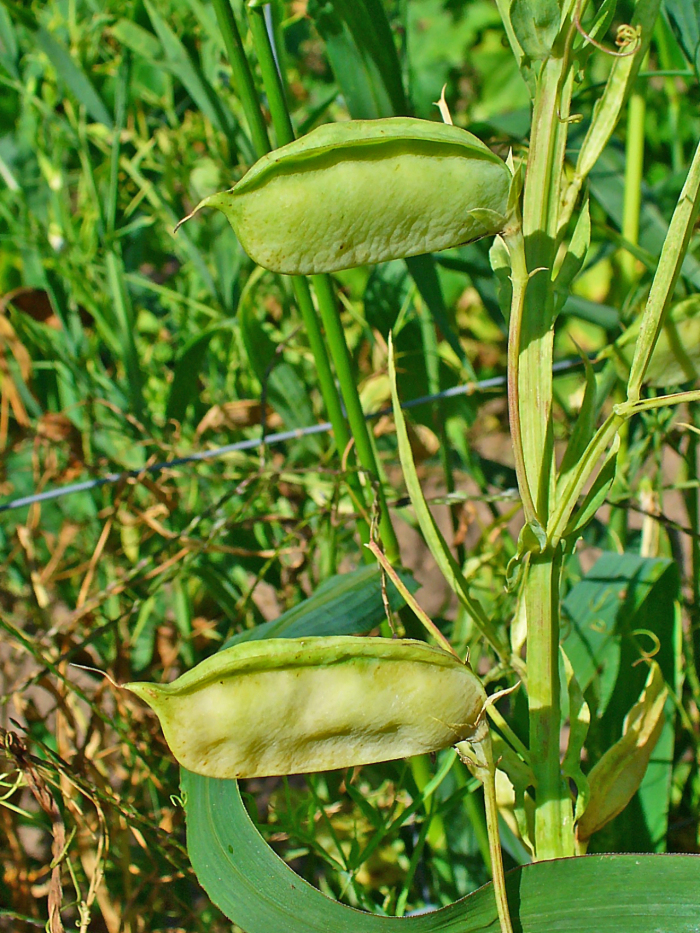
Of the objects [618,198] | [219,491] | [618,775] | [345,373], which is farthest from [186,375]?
[618,775]

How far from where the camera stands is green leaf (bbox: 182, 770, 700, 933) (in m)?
0.38

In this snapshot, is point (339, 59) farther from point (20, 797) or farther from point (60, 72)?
point (20, 797)

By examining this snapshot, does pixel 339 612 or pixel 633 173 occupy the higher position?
pixel 633 173

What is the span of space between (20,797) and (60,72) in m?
0.87

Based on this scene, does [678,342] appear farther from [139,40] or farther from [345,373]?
[139,40]

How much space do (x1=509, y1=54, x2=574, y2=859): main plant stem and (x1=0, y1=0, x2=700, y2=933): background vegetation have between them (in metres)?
0.10

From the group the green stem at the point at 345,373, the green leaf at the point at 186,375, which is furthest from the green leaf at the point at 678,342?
the green leaf at the point at 186,375

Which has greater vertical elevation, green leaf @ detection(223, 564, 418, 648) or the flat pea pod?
the flat pea pod

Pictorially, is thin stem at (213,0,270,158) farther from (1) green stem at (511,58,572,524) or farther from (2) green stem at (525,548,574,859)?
(2) green stem at (525,548,574,859)

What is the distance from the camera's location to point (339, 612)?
1.83ft

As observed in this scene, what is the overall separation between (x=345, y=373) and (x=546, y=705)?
278 mm

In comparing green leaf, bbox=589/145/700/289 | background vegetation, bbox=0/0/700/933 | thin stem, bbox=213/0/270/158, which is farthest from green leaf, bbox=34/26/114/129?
green leaf, bbox=589/145/700/289

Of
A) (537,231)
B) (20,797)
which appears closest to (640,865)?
(537,231)

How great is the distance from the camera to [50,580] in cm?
104
